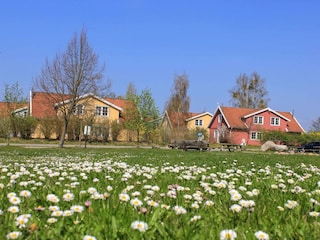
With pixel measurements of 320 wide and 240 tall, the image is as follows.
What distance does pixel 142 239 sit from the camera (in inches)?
100.0

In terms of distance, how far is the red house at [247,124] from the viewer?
59.9 metres

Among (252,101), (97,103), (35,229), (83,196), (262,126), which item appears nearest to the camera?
(35,229)

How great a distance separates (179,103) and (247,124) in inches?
460

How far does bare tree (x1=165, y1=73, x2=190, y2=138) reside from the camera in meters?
61.6

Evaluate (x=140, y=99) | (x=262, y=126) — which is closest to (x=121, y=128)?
(x=140, y=99)

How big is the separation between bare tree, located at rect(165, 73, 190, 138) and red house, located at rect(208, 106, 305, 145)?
5667 mm

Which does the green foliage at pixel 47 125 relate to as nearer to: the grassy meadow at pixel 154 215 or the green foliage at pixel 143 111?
the green foliage at pixel 143 111

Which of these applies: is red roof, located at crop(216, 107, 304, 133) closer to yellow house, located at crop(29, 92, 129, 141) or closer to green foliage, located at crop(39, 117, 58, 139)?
yellow house, located at crop(29, 92, 129, 141)

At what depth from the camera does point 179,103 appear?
206ft

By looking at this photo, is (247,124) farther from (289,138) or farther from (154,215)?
(154,215)

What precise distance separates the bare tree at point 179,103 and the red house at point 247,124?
567cm

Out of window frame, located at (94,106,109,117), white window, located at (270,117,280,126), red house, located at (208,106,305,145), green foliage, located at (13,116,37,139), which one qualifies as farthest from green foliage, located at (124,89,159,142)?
white window, located at (270,117,280,126)

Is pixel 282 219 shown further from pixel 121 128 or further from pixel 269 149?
pixel 121 128

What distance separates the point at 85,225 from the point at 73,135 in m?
45.4
